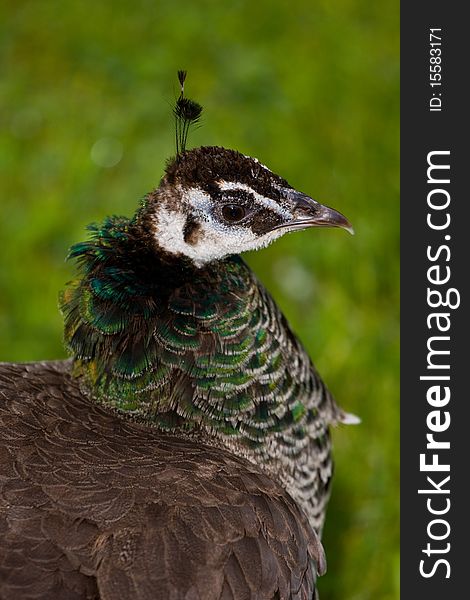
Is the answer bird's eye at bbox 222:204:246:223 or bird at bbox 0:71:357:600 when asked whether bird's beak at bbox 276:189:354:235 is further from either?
bird's eye at bbox 222:204:246:223

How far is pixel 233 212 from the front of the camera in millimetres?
2428

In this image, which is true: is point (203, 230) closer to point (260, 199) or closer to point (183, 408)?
point (260, 199)

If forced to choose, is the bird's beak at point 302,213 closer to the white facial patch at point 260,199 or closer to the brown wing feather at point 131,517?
the white facial patch at point 260,199

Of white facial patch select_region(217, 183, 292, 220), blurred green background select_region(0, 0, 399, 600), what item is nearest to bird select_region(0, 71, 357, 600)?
white facial patch select_region(217, 183, 292, 220)

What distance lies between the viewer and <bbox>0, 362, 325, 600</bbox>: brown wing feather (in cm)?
203

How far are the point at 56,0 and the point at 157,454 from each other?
4.55m

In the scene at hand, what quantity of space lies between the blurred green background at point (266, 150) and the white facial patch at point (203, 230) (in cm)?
145

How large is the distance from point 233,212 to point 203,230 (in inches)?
3.7

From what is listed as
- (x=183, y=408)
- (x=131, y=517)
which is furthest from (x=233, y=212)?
(x=131, y=517)

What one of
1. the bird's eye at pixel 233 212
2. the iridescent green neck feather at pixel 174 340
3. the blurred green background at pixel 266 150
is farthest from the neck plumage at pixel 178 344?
the blurred green background at pixel 266 150

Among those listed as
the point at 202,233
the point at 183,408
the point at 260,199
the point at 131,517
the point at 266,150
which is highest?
the point at 266,150

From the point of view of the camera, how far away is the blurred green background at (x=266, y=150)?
3.74 metres

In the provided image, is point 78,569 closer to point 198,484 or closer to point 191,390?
point 198,484

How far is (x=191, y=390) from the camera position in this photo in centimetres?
249
